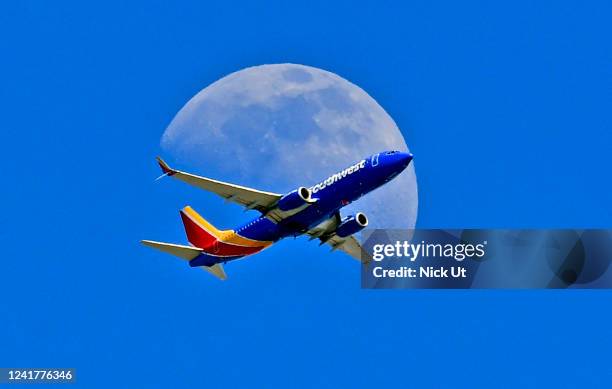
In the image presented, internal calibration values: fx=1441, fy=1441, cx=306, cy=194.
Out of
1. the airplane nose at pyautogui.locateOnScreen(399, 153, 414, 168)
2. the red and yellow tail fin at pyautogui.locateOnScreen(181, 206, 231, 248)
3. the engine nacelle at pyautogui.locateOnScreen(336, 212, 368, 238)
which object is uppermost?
the red and yellow tail fin at pyautogui.locateOnScreen(181, 206, 231, 248)

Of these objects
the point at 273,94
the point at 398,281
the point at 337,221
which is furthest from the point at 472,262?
the point at 273,94

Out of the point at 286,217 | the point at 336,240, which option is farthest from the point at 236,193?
the point at 336,240

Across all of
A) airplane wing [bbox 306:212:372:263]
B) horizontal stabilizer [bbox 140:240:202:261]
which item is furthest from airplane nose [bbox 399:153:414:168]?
horizontal stabilizer [bbox 140:240:202:261]

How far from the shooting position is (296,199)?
93625mm

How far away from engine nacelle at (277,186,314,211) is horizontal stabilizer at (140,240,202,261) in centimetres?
1066

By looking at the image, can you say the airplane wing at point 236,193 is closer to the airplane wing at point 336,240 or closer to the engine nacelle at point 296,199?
the engine nacelle at point 296,199

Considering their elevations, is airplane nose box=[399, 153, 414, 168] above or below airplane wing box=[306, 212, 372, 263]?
below

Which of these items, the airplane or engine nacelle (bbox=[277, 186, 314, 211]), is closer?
the airplane

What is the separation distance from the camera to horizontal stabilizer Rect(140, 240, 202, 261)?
101 m

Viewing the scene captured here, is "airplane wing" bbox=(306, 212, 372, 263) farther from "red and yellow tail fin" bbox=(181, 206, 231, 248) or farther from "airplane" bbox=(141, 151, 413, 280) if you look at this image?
"red and yellow tail fin" bbox=(181, 206, 231, 248)

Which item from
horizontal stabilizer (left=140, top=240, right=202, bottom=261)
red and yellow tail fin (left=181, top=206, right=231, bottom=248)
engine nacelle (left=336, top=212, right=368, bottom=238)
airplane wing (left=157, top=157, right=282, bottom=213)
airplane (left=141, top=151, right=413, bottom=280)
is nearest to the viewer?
airplane (left=141, top=151, right=413, bottom=280)

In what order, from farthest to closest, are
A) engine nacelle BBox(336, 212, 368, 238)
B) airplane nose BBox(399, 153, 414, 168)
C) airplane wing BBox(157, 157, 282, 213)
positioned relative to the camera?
engine nacelle BBox(336, 212, 368, 238) < airplane wing BBox(157, 157, 282, 213) < airplane nose BBox(399, 153, 414, 168)

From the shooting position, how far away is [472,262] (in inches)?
Result: 3713

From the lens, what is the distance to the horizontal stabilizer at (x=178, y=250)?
101050 mm
